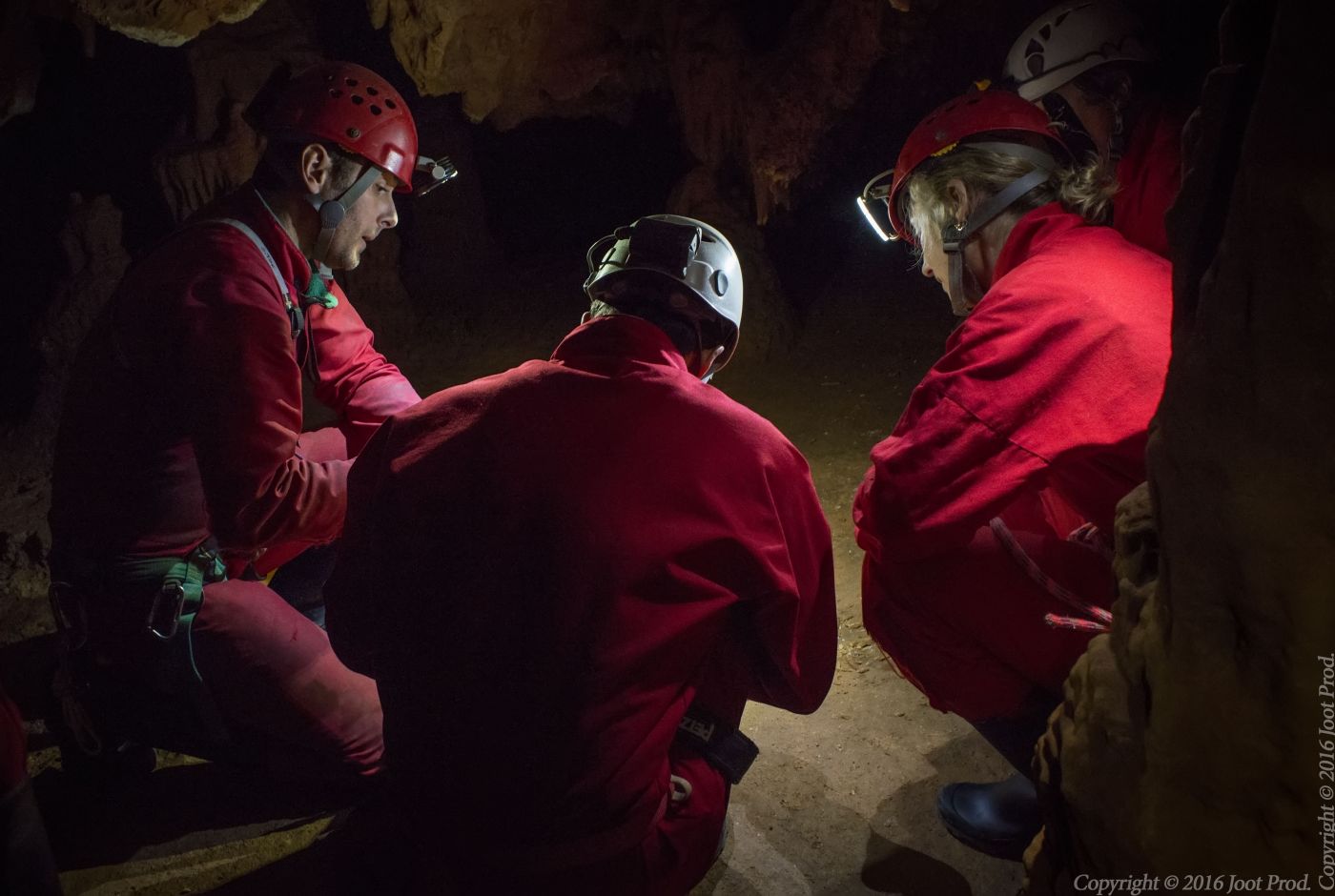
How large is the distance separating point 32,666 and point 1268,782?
475 centimetres

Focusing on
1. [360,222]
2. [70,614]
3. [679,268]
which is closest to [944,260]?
[679,268]

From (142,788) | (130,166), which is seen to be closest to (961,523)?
(142,788)

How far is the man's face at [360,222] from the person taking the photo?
10.6 feet

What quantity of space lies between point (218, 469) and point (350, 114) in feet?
4.51

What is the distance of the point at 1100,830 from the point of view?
4.78 feet

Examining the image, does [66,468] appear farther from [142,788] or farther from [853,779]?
[853,779]

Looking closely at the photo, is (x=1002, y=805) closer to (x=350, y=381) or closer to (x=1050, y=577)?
(x=1050, y=577)

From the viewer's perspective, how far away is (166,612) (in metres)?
2.78

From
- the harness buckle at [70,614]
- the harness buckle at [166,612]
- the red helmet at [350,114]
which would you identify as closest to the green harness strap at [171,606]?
the harness buckle at [166,612]

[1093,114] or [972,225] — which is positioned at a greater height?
[1093,114]

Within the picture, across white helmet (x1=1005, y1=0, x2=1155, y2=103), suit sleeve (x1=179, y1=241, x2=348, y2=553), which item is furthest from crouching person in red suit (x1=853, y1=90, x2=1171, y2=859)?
suit sleeve (x1=179, y1=241, x2=348, y2=553)

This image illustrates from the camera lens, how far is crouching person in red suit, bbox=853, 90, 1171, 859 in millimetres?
2166

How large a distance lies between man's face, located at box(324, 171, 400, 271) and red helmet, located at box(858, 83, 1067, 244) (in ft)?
6.03

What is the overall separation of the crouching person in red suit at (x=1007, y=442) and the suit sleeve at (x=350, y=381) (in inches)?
75.2
